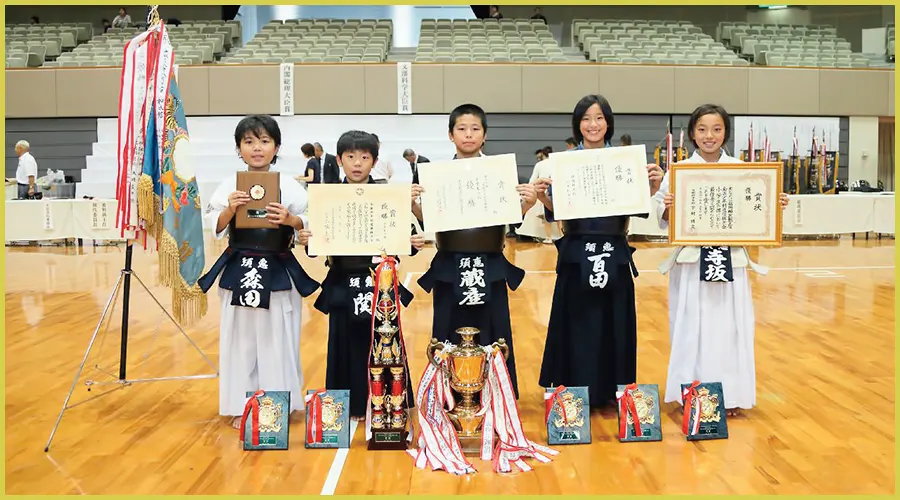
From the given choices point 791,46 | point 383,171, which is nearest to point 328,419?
point 383,171

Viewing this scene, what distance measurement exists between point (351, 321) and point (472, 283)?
593 millimetres

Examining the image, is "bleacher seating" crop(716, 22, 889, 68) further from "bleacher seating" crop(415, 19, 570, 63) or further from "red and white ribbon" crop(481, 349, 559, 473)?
"red and white ribbon" crop(481, 349, 559, 473)

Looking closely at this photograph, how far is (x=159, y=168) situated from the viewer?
3.86 meters

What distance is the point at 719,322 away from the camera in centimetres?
369

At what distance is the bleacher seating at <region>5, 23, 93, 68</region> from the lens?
16609 mm

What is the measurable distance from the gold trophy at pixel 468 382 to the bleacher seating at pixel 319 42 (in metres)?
13.0

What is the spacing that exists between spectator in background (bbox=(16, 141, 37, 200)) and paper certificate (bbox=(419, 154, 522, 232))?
11.0 m

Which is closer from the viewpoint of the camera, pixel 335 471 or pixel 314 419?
pixel 335 471

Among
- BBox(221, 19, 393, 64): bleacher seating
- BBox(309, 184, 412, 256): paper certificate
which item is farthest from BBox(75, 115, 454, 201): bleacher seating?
BBox(309, 184, 412, 256): paper certificate

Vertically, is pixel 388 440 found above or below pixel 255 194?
below

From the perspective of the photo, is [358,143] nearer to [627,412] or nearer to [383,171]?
[627,412]

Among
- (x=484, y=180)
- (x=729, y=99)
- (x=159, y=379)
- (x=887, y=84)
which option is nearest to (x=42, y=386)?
(x=159, y=379)

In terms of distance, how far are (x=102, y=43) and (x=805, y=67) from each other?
577 inches

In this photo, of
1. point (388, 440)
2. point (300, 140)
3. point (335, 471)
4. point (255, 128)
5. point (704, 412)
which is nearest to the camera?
point (335, 471)
